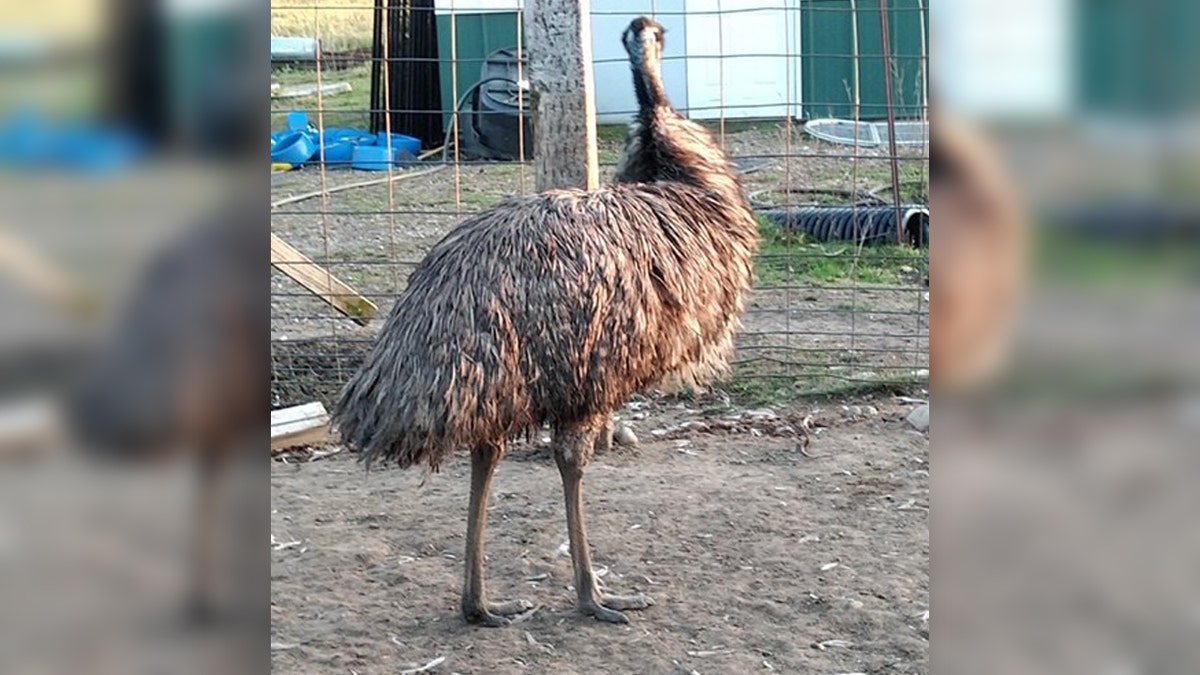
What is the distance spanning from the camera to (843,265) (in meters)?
8.59

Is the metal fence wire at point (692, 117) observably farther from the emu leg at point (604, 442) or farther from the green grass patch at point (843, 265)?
the emu leg at point (604, 442)

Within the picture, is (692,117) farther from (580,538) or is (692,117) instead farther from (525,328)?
(525,328)

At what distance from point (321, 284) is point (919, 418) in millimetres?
2935

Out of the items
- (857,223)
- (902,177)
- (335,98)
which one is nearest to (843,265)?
(857,223)

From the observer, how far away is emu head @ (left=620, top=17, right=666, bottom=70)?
194 inches

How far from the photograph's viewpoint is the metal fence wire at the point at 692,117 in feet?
21.8

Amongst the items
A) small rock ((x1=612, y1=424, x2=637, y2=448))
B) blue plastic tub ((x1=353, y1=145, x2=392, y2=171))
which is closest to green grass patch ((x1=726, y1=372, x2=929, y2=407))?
small rock ((x1=612, y1=424, x2=637, y2=448))

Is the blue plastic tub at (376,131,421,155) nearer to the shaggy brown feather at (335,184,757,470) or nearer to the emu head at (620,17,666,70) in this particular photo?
the emu head at (620,17,666,70)
